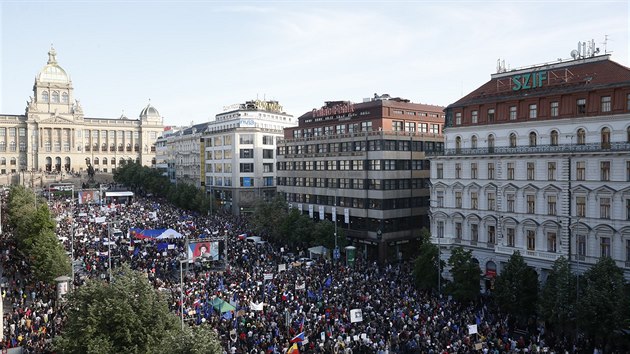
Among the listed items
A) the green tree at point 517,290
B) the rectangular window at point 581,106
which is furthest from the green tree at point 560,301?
the rectangular window at point 581,106

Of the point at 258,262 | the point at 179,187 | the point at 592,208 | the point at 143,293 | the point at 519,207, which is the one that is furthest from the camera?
the point at 179,187

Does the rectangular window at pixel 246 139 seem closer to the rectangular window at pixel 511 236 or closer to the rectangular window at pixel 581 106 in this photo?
the rectangular window at pixel 511 236

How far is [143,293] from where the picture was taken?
24938 millimetres

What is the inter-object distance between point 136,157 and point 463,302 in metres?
168

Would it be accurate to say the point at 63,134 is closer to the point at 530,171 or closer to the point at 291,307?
the point at 291,307

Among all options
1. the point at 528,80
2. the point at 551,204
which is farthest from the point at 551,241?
the point at 528,80

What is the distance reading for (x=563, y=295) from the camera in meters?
32.8

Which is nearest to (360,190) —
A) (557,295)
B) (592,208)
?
(592,208)

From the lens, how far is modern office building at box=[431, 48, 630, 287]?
38625mm

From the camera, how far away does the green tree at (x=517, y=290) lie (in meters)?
36.6

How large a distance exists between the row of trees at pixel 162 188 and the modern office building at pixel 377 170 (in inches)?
1110

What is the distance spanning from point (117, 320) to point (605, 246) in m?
33.6

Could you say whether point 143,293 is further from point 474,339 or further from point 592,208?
point 592,208

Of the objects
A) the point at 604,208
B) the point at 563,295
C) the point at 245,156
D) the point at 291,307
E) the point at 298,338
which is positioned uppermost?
the point at 245,156
